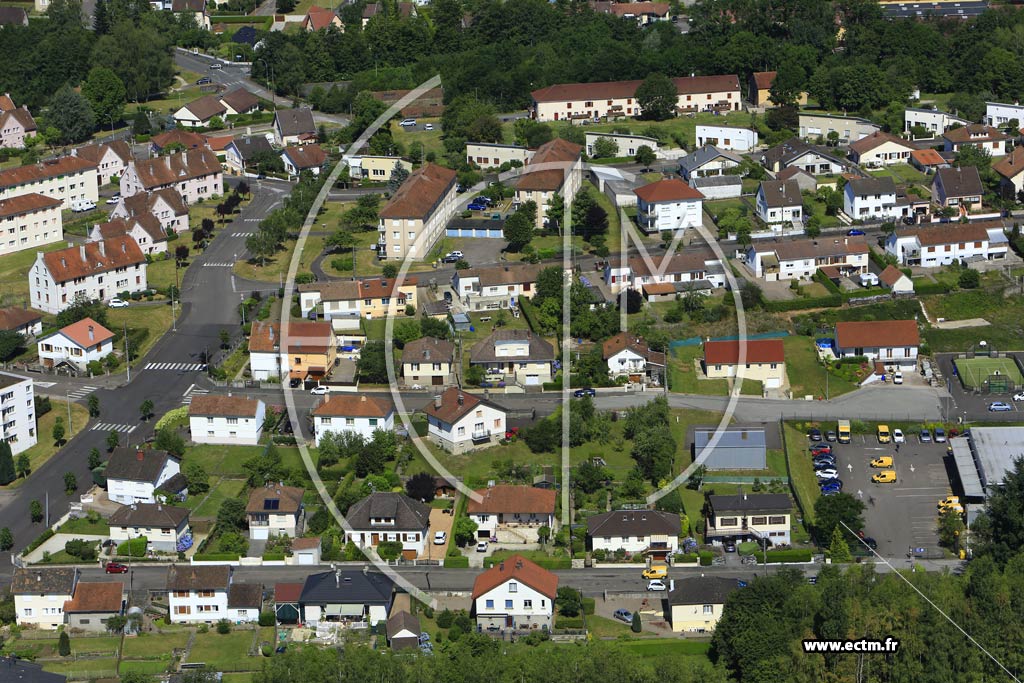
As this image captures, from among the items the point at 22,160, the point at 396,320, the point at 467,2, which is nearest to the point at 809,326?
the point at 396,320

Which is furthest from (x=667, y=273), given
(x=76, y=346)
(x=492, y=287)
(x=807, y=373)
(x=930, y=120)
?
(x=930, y=120)

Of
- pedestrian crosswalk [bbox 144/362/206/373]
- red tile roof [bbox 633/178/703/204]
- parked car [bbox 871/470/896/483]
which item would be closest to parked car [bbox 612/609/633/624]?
parked car [bbox 871/470/896/483]

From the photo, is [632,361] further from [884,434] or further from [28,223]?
[28,223]

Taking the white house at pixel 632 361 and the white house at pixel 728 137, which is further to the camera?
the white house at pixel 728 137

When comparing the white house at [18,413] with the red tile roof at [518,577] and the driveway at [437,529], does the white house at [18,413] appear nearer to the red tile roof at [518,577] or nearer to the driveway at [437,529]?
the driveway at [437,529]

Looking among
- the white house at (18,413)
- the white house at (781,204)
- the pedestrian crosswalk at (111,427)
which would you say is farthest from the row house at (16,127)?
the white house at (781,204)
